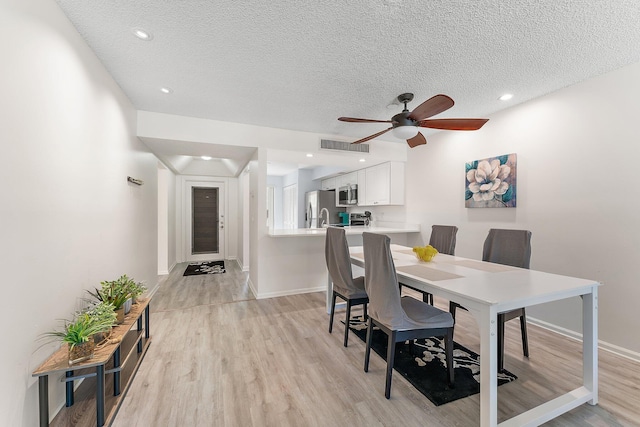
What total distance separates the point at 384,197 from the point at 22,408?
14.6ft

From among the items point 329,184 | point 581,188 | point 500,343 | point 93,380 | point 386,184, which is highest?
point 329,184

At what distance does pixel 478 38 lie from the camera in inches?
73.5

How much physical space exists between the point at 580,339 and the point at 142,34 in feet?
14.7

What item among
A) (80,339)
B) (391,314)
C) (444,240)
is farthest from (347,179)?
(80,339)

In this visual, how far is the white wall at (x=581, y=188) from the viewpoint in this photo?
224 centimetres

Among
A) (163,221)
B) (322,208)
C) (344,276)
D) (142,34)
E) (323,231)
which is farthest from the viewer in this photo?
(322,208)

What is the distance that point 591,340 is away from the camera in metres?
1.65

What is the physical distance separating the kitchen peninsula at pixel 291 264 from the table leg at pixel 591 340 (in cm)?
253

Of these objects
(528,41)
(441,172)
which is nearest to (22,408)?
(528,41)

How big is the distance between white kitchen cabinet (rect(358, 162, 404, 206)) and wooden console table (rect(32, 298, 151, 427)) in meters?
3.82

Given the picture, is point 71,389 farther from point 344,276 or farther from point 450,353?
point 450,353

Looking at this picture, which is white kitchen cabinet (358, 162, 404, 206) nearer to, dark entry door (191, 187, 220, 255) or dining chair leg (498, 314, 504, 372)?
dining chair leg (498, 314, 504, 372)

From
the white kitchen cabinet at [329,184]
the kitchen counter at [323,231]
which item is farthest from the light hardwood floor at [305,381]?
the white kitchen cabinet at [329,184]

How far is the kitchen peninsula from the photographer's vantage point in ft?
12.3
